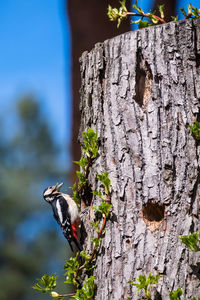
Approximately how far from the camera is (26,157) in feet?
38.7

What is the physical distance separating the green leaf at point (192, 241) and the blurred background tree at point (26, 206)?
8.83m

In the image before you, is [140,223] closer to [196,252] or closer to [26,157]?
[196,252]

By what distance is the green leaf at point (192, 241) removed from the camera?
2.28 m

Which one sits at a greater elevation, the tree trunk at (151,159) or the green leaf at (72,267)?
the tree trunk at (151,159)

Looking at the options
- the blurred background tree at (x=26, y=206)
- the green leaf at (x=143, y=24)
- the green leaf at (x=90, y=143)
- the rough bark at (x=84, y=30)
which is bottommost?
the blurred background tree at (x=26, y=206)

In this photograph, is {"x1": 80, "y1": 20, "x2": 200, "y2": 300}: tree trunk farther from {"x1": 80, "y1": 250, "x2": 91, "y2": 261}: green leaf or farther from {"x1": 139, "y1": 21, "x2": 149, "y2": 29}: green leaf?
{"x1": 139, "y1": 21, "x2": 149, "y2": 29}: green leaf

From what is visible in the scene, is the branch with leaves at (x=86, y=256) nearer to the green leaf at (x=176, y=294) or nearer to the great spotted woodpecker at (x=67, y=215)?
the great spotted woodpecker at (x=67, y=215)

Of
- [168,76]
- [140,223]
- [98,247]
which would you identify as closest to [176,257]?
[140,223]

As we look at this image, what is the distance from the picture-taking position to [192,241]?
228 cm

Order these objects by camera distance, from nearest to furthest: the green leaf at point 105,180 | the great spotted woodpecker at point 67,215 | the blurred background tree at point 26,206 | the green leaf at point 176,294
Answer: the green leaf at point 176,294, the green leaf at point 105,180, the great spotted woodpecker at point 67,215, the blurred background tree at point 26,206

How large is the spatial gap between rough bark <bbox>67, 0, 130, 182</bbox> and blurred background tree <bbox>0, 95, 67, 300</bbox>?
5.81 m

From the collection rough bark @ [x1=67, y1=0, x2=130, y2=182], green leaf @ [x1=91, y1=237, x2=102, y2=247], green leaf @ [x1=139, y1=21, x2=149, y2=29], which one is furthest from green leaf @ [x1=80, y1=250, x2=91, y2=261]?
rough bark @ [x1=67, y1=0, x2=130, y2=182]

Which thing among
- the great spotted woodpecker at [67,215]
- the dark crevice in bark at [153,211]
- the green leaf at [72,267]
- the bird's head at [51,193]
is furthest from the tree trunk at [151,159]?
the bird's head at [51,193]

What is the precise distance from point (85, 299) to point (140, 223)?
0.56 meters
